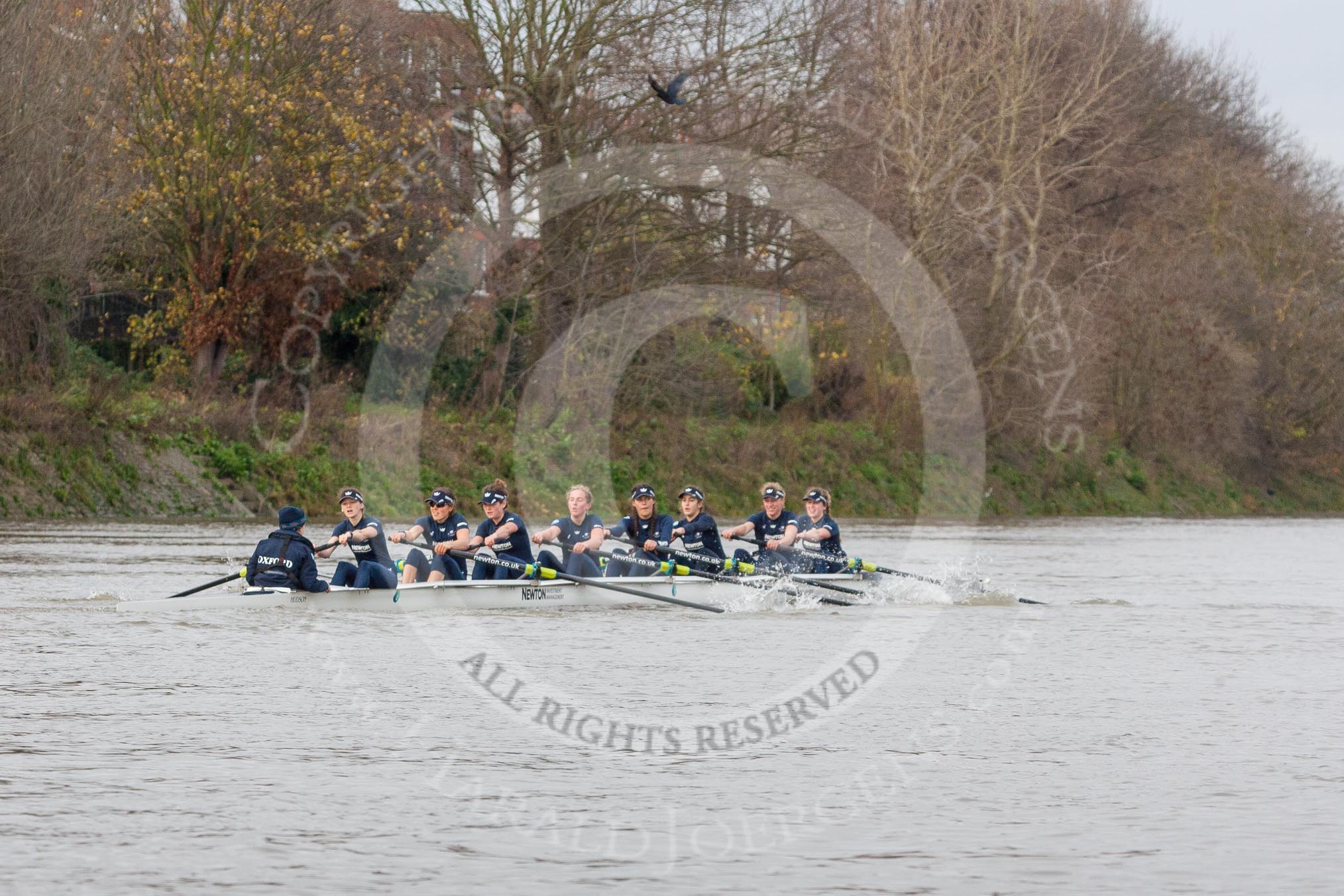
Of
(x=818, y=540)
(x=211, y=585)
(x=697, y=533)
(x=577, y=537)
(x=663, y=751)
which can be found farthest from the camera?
(x=818, y=540)

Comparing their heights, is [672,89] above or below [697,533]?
above

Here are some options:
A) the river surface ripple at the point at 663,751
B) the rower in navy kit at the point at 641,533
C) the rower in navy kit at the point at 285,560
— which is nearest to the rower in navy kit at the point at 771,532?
the rower in navy kit at the point at 641,533

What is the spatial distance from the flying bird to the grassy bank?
24.0 ft

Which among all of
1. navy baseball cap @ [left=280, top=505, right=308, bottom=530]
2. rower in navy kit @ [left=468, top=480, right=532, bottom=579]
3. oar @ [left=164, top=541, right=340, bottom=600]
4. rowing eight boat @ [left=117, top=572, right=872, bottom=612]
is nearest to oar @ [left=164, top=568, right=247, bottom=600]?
oar @ [left=164, top=541, right=340, bottom=600]

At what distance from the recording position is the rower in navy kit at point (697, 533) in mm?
20719

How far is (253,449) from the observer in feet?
114

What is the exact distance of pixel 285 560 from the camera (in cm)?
1761

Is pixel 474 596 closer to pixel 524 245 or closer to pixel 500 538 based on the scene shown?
pixel 500 538

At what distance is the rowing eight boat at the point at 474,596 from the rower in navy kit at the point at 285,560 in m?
0.10

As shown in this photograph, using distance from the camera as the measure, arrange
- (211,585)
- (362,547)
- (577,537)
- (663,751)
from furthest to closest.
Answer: (577,537)
(362,547)
(211,585)
(663,751)

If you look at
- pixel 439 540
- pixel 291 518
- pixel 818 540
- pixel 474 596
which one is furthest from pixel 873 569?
pixel 291 518

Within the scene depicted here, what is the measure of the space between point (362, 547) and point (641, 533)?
3594 mm

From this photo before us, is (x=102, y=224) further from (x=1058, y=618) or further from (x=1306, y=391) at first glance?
(x=1306, y=391)

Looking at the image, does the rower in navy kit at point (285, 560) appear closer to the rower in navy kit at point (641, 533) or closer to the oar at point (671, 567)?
the oar at point (671, 567)
